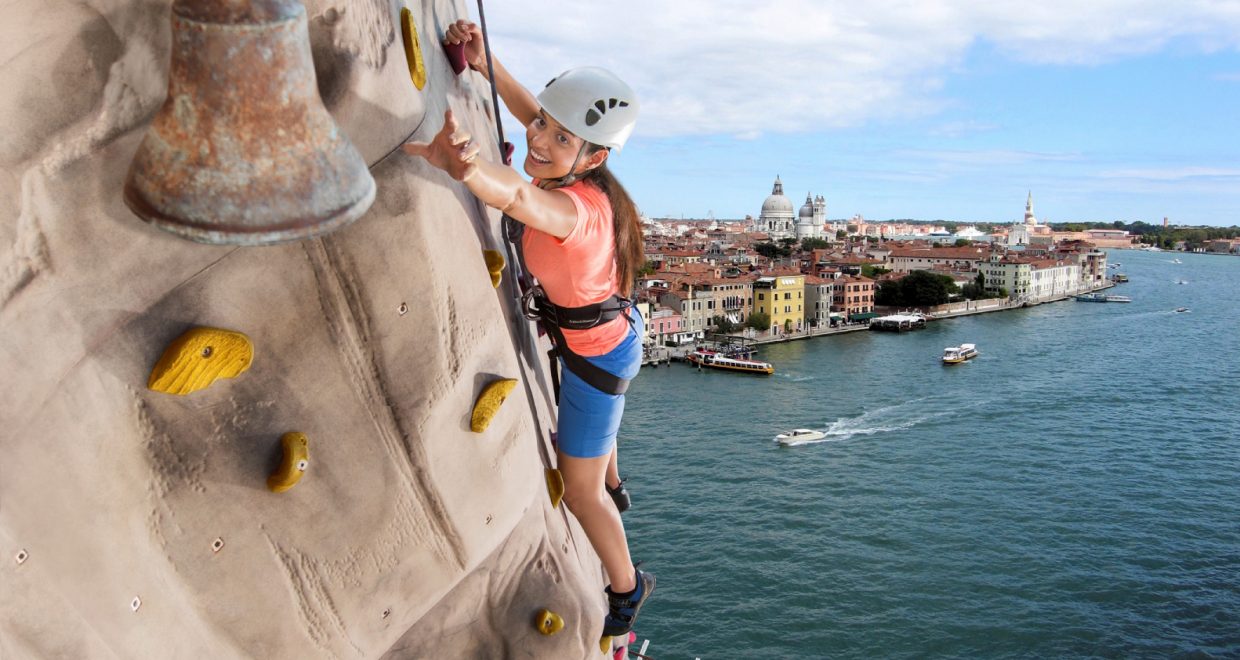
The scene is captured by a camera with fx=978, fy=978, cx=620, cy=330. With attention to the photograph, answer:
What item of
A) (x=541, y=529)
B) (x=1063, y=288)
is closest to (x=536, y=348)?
(x=541, y=529)

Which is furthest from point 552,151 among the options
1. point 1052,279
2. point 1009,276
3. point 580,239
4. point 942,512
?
point 1052,279

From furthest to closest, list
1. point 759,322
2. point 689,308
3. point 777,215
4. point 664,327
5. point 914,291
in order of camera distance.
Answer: point 777,215 → point 914,291 → point 759,322 → point 689,308 → point 664,327

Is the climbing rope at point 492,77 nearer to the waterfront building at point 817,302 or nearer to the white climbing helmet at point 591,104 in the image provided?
the white climbing helmet at point 591,104

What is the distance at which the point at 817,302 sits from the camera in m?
36.0

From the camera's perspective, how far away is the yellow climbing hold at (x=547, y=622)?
1815 millimetres

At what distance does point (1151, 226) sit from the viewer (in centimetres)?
13112

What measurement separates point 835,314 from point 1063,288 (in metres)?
18.7

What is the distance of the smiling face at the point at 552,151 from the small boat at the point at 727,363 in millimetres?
24403

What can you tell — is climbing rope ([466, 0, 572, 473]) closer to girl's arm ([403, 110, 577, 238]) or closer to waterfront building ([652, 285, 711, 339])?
girl's arm ([403, 110, 577, 238])

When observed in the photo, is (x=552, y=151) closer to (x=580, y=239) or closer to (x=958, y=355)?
(x=580, y=239)

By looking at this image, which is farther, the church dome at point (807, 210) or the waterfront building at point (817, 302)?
the church dome at point (807, 210)

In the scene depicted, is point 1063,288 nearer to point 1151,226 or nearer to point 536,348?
point 536,348

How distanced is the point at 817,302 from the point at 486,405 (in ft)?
116

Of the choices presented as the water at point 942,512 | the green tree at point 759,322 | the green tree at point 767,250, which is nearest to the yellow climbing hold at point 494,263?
the water at point 942,512
